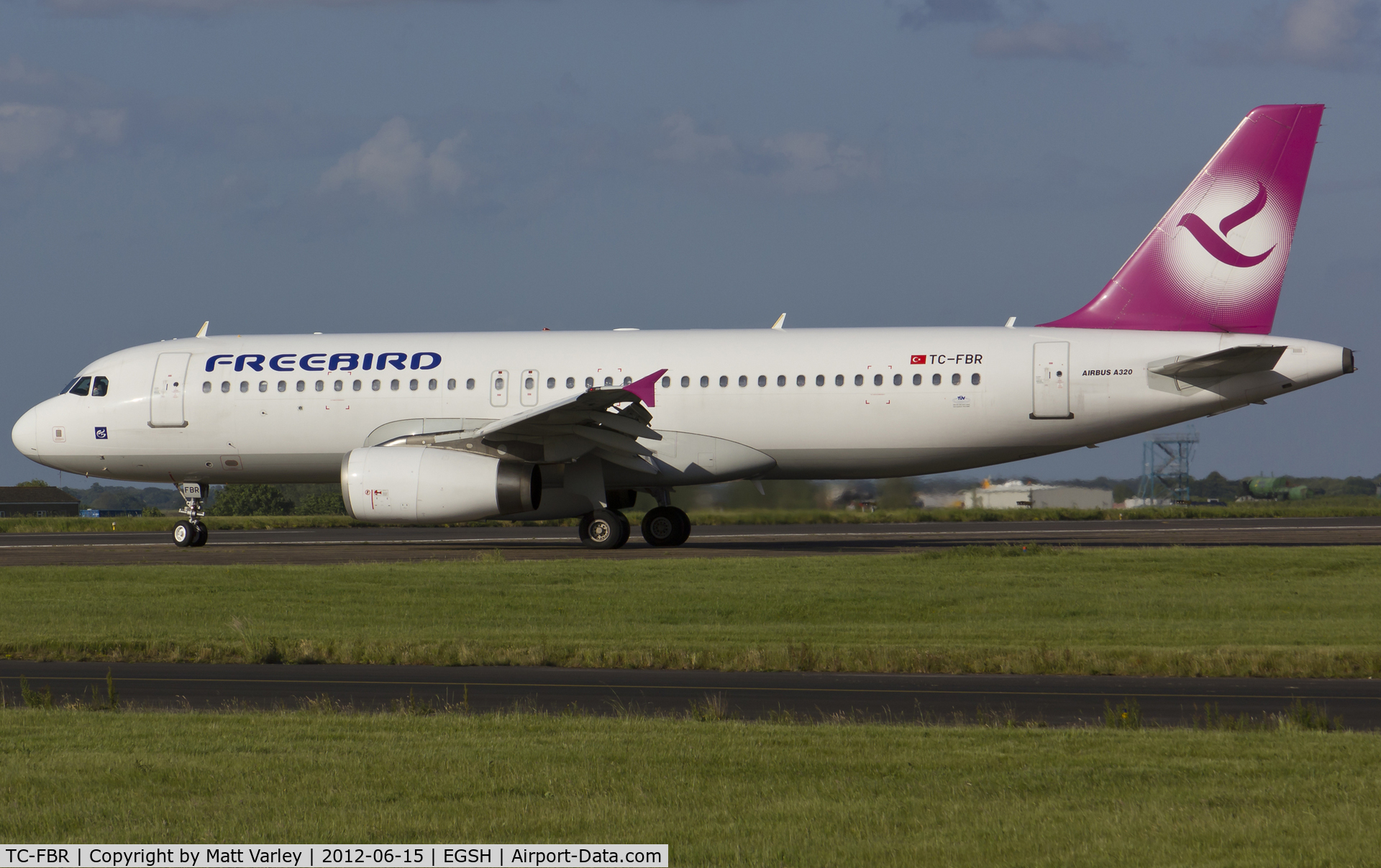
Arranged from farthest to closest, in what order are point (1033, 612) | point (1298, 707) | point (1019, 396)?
point (1019, 396) < point (1033, 612) < point (1298, 707)

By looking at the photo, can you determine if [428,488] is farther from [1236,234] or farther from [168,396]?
[1236,234]

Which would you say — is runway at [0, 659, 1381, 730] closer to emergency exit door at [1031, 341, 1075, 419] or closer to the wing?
the wing

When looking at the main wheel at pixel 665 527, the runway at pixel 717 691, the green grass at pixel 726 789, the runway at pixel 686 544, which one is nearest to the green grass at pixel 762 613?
the runway at pixel 717 691

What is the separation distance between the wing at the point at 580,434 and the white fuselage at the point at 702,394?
0.79 metres

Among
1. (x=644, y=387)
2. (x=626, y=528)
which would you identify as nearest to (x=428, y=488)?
(x=626, y=528)

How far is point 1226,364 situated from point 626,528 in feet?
37.5

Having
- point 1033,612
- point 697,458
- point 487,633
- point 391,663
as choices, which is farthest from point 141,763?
point 697,458

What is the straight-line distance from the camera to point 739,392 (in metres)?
25.8

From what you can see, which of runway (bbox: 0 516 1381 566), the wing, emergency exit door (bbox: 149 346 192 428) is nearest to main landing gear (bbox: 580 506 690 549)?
runway (bbox: 0 516 1381 566)

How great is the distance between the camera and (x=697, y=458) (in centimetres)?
2589

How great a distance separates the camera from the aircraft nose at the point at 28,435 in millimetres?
28984

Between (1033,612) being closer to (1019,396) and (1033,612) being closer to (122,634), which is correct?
(1019,396)

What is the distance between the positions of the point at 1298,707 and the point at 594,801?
19.0 feet

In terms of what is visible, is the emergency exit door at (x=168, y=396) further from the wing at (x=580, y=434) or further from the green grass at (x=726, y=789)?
the green grass at (x=726, y=789)
